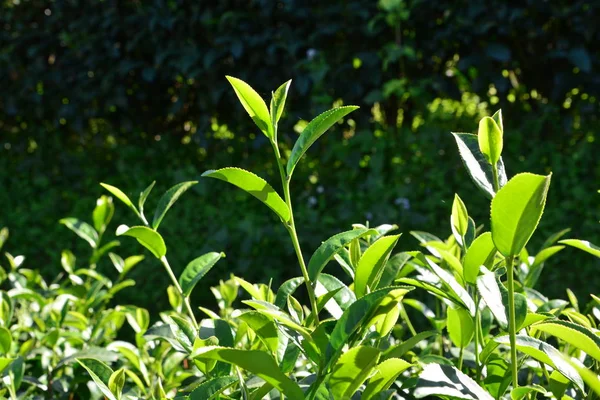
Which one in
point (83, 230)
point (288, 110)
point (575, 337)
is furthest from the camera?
point (288, 110)

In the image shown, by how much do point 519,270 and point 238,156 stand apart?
9.37ft

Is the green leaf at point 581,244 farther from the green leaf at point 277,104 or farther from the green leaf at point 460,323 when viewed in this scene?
the green leaf at point 277,104

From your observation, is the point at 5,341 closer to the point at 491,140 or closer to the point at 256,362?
the point at 256,362

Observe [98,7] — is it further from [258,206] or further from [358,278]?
[358,278]

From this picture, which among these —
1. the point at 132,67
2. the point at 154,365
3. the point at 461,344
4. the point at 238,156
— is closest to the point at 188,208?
the point at 238,156

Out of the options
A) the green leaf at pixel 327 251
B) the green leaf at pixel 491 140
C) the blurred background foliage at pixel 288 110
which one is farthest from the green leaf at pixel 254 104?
the blurred background foliage at pixel 288 110

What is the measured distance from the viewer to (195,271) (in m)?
1.15

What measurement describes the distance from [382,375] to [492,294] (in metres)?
0.18

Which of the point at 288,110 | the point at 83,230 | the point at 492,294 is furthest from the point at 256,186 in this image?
the point at 288,110

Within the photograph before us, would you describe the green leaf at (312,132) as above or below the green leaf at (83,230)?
above

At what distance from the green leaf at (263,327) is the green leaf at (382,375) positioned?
12 cm

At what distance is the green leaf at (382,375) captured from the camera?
82 cm

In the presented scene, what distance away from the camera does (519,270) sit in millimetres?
1332

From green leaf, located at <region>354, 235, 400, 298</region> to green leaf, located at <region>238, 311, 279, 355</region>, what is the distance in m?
0.13
